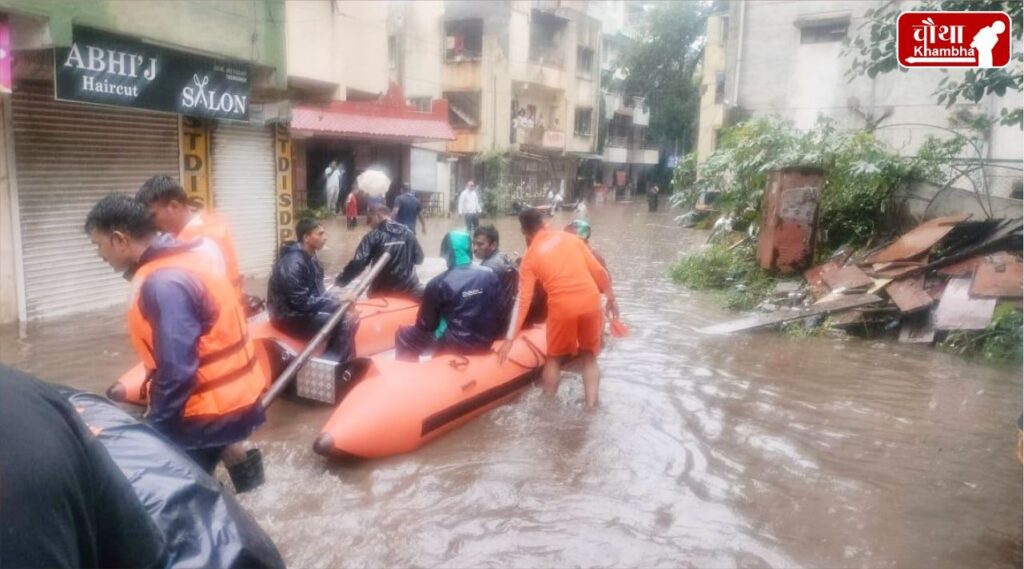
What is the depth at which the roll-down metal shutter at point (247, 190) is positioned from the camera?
1058 cm

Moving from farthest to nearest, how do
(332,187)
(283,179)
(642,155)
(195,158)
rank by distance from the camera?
(642,155), (332,187), (283,179), (195,158)

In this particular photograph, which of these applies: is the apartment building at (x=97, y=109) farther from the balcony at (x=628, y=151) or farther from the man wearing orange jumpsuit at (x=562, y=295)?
the balcony at (x=628, y=151)

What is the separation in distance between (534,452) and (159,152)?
22.3 feet

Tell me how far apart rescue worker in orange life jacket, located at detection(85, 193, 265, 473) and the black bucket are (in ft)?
0.97

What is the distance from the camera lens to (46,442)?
1005 millimetres

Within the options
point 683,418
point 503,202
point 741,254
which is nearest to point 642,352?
point 683,418

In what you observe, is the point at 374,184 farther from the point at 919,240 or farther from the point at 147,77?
the point at 919,240

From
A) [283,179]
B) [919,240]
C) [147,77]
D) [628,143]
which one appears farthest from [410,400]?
[628,143]

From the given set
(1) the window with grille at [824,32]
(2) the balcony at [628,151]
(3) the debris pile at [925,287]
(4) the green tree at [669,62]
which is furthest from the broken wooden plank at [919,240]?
(2) the balcony at [628,151]

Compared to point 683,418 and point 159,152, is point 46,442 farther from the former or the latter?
point 159,152

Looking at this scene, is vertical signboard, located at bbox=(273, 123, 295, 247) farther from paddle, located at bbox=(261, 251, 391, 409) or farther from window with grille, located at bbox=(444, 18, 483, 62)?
window with grille, located at bbox=(444, 18, 483, 62)

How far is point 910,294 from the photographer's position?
849 cm

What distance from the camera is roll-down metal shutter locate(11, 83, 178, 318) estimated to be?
774cm

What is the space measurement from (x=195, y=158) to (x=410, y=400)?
21.7 feet
